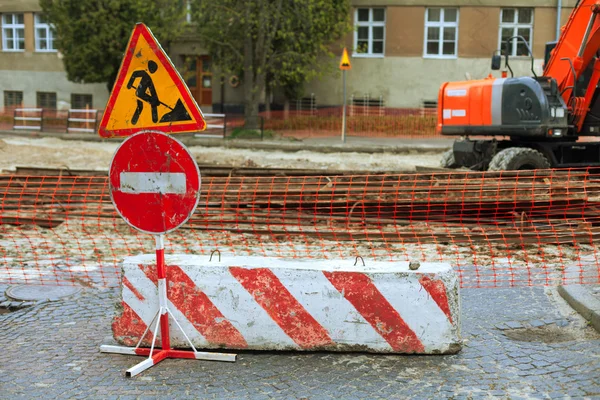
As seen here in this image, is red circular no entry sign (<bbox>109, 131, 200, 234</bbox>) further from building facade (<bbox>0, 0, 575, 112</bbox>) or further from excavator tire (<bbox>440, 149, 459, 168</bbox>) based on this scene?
building facade (<bbox>0, 0, 575, 112</bbox>)

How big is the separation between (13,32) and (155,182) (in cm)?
3703

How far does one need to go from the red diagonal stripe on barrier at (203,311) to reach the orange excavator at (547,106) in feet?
31.0

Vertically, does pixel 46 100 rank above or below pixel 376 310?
above

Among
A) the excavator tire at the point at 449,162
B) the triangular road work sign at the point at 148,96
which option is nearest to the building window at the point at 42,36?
the excavator tire at the point at 449,162

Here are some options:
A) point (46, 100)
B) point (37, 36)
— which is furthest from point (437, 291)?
point (37, 36)

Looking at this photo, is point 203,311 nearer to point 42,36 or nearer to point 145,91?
point 145,91

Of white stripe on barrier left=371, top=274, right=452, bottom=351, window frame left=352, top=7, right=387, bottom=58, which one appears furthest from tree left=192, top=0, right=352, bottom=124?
white stripe on barrier left=371, top=274, right=452, bottom=351

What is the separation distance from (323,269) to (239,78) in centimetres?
2736

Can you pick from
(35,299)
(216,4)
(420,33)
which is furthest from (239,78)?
(35,299)

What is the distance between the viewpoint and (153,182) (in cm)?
535

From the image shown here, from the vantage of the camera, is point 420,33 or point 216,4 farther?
point 420,33

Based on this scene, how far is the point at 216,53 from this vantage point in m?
31.2

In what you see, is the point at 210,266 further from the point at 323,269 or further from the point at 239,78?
the point at 239,78

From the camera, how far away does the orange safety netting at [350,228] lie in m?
8.71
